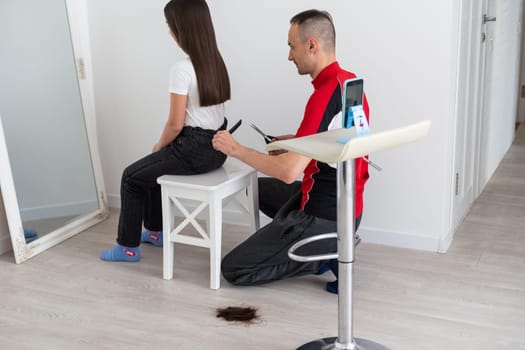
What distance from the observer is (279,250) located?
2.78 meters

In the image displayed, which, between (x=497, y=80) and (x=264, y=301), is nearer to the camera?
(x=264, y=301)

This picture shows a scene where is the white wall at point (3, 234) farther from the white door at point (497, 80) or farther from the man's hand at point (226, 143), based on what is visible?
the white door at point (497, 80)

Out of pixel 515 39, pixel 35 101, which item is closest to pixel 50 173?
pixel 35 101

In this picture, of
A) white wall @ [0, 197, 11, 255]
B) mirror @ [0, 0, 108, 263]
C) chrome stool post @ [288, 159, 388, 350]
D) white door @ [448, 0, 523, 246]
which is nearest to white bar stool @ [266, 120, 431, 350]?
chrome stool post @ [288, 159, 388, 350]

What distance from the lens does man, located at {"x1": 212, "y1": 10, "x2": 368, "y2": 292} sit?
2508 mm

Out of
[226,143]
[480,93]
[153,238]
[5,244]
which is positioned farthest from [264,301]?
[480,93]

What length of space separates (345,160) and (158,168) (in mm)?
1339

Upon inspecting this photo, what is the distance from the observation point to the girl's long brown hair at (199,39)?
2.83 m

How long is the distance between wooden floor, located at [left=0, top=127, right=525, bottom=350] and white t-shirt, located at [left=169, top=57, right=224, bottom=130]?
665mm

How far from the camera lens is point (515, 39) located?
5.39 metres

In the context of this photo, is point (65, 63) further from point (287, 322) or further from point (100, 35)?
point (287, 322)

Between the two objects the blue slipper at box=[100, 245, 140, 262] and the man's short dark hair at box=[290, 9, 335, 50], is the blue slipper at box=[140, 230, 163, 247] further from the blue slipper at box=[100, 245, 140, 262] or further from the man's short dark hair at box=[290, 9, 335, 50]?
the man's short dark hair at box=[290, 9, 335, 50]

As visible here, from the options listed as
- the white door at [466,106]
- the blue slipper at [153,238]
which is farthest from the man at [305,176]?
the white door at [466,106]

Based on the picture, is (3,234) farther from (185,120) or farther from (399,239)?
(399,239)
